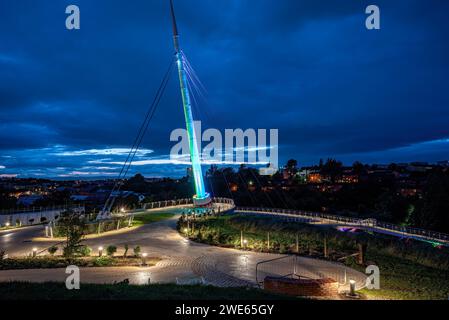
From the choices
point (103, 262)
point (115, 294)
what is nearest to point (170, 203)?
point (103, 262)

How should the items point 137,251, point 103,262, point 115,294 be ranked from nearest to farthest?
1. point 115,294
2. point 103,262
3. point 137,251

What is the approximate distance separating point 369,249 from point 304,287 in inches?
368

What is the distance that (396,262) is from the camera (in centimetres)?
1557

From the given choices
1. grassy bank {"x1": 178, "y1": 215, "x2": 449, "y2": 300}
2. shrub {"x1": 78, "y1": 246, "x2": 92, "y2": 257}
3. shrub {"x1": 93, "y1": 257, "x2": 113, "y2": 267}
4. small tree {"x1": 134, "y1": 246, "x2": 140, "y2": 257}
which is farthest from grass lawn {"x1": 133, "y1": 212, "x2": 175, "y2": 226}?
shrub {"x1": 93, "y1": 257, "x2": 113, "y2": 267}

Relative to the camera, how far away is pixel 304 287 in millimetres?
10555

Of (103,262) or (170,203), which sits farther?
(170,203)

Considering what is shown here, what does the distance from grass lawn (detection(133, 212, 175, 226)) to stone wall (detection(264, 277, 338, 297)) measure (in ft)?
59.0

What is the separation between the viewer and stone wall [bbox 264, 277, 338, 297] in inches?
416

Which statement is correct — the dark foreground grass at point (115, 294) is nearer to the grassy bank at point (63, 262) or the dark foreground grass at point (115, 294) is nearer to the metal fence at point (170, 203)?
the grassy bank at point (63, 262)

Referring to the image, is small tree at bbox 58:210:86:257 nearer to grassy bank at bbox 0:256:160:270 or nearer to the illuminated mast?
grassy bank at bbox 0:256:160:270

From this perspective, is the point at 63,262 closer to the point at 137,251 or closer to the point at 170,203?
the point at 137,251

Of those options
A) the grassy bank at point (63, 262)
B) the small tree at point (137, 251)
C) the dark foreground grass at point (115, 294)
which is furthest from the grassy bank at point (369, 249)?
the grassy bank at point (63, 262)
